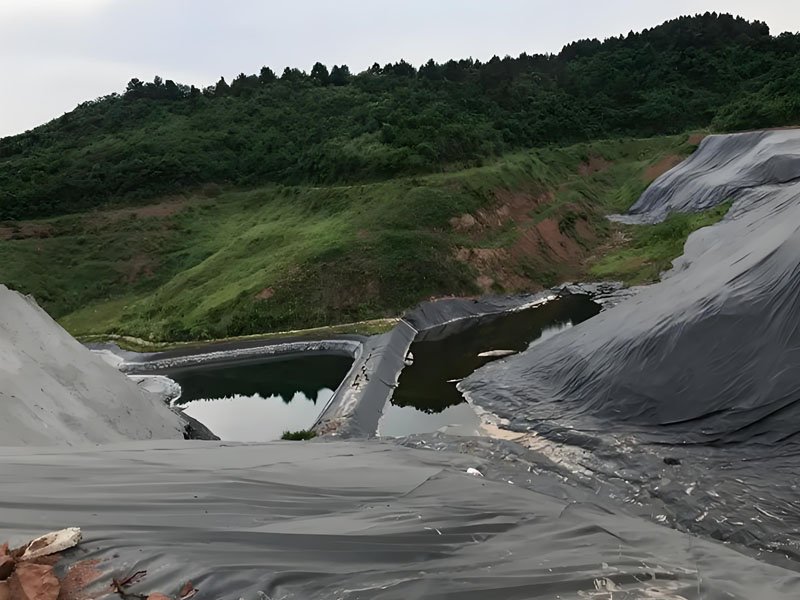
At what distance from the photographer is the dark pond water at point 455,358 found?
633 inches

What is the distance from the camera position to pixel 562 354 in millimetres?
15555

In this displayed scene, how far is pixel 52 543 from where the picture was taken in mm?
4688

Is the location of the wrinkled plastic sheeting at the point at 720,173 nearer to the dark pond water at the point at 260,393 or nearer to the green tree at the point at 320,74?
the dark pond water at the point at 260,393

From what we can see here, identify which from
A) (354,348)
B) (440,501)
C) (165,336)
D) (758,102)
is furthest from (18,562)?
(758,102)

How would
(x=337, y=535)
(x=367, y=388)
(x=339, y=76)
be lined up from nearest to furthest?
(x=337, y=535)
(x=367, y=388)
(x=339, y=76)

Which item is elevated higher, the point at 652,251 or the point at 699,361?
the point at 652,251

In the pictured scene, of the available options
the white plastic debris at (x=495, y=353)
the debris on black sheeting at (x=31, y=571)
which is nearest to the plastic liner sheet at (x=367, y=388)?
the white plastic debris at (x=495, y=353)

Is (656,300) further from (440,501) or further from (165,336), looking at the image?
(165,336)

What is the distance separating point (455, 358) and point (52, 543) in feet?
58.3

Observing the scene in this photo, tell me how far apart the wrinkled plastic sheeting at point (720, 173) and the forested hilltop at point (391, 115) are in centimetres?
1082

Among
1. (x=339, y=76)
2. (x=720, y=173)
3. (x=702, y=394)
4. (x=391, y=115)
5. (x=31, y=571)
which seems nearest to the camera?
(x=31, y=571)

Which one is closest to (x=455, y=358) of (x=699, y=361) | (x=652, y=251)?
(x=699, y=361)

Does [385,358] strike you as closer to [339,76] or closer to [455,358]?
[455,358]

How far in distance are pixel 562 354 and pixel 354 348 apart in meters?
9.68
